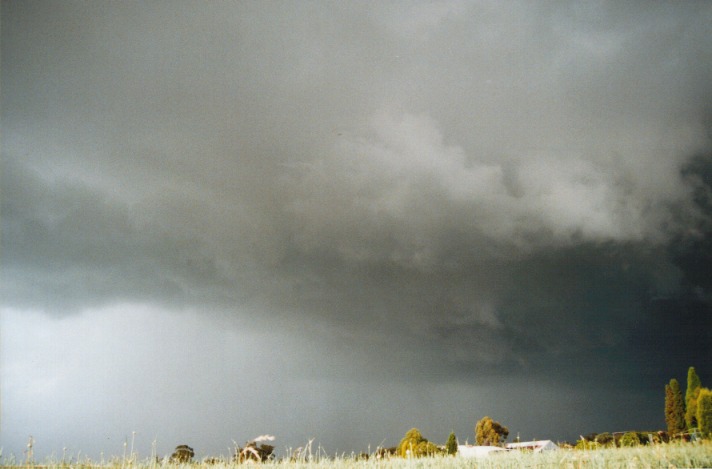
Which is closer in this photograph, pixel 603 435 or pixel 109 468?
pixel 109 468

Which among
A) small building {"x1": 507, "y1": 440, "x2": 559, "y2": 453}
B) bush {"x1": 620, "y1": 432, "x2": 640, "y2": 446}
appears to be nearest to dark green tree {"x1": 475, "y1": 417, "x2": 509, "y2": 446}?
small building {"x1": 507, "y1": 440, "x2": 559, "y2": 453}

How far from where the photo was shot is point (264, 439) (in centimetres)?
817

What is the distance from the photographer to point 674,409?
135ft

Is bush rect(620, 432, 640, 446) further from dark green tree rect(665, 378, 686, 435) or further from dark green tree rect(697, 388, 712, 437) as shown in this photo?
dark green tree rect(665, 378, 686, 435)

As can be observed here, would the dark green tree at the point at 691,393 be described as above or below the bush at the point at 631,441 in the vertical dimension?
above

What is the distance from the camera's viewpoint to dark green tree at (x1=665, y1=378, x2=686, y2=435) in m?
39.0

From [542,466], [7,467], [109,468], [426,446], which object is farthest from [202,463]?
[426,446]

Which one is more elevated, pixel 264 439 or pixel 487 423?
pixel 264 439

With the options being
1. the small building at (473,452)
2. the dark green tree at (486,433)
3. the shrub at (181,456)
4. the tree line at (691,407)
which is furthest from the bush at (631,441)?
the dark green tree at (486,433)

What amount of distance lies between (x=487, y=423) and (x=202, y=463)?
69.2 meters

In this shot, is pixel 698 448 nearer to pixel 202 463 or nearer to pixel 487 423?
pixel 202 463

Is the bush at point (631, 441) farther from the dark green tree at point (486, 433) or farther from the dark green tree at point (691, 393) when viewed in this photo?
the dark green tree at point (486, 433)

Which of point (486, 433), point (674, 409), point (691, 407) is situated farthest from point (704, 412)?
point (486, 433)

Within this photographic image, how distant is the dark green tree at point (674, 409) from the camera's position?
128 ft
